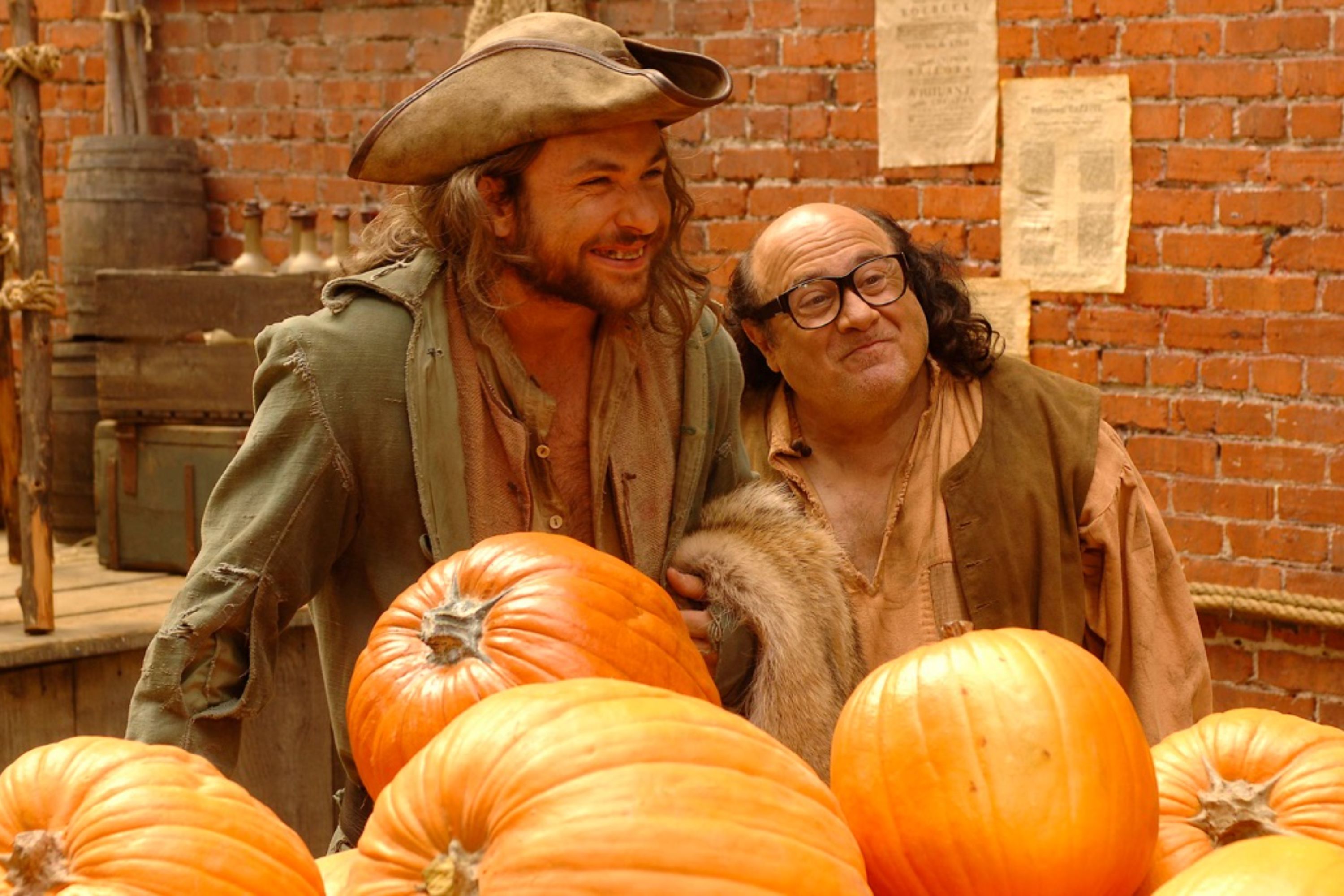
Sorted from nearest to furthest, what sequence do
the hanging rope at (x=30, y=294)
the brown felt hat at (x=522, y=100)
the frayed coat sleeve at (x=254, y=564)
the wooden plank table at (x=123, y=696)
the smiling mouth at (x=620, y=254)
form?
the frayed coat sleeve at (x=254, y=564) → the brown felt hat at (x=522, y=100) → the smiling mouth at (x=620, y=254) → the wooden plank table at (x=123, y=696) → the hanging rope at (x=30, y=294)

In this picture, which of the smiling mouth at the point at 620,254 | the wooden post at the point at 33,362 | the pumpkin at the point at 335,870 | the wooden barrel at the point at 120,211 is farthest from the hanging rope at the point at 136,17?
the pumpkin at the point at 335,870

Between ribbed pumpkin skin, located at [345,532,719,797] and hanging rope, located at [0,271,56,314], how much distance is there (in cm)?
283

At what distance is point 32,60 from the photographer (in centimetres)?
377

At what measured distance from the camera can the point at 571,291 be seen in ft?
6.10

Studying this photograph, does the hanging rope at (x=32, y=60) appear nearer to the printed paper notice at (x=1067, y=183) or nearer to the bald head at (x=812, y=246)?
the bald head at (x=812, y=246)

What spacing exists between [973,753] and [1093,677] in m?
0.13

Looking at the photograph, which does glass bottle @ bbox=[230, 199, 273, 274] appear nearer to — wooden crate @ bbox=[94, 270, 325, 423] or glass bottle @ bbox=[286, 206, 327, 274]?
glass bottle @ bbox=[286, 206, 327, 274]

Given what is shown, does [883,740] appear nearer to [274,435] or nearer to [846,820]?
[846,820]

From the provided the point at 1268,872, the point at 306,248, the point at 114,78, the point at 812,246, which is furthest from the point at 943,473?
the point at 114,78

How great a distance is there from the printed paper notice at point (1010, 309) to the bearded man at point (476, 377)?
2.54 m

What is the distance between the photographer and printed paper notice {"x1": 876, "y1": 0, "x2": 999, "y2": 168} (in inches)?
172

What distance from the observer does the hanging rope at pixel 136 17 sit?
5.58 metres

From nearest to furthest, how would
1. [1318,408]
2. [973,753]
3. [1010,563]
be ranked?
[973,753], [1010,563], [1318,408]

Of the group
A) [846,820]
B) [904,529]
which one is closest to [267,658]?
[846,820]
